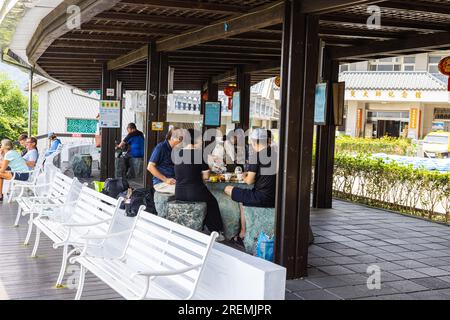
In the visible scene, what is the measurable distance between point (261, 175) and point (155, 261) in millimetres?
2136

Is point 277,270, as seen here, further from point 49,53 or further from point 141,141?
point 141,141

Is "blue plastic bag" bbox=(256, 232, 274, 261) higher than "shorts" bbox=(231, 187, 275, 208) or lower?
lower

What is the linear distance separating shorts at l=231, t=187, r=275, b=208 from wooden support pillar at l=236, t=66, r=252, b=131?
19.1ft

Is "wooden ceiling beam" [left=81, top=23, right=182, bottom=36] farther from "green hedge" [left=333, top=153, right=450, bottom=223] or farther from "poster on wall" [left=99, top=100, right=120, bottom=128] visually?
"green hedge" [left=333, top=153, right=450, bottom=223]

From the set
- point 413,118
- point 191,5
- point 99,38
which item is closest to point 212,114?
point 99,38

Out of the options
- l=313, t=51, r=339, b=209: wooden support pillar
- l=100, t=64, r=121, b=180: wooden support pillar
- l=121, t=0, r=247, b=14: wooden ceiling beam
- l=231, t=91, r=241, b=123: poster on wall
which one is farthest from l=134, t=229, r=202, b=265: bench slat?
l=100, t=64, r=121, b=180: wooden support pillar

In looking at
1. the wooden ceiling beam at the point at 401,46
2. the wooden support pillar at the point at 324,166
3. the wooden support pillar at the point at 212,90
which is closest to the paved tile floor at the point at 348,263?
the wooden support pillar at the point at 324,166

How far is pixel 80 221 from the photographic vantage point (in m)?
5.39

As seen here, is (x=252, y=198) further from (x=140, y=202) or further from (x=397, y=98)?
(x=397, y=98)

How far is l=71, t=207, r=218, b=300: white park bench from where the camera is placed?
3309 millimetres

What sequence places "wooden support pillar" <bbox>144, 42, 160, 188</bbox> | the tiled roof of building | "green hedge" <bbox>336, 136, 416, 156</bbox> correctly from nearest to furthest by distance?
"wooden support pillar" <bbox>144, 42, 160, 188</bbox>, "green hedge" <bbox>336, 136, 416, 156</bbox>, the tiled roof of building

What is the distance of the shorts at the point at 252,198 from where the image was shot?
5625 millimetres

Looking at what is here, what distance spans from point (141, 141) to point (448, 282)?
8653 millimetres

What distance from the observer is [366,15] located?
6.23 m
